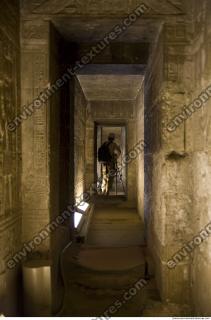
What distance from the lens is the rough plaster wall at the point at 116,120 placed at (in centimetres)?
941

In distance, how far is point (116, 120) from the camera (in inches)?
387

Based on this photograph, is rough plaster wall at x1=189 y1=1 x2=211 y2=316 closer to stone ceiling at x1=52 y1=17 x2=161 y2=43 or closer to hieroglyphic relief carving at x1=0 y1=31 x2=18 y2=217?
stone ceiling at x1=52 y1=17 x2=161 y2=43

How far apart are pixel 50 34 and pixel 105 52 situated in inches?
55.9

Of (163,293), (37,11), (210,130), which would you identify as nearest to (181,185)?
(210,130)

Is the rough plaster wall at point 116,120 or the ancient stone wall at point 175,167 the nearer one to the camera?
the ancient stone wall at point 175,167

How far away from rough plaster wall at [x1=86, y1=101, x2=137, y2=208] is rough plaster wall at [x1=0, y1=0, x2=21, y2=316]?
619 centimetres

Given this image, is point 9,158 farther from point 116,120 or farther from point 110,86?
point 116,120

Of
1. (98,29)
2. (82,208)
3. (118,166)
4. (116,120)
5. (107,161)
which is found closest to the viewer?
(98,29)

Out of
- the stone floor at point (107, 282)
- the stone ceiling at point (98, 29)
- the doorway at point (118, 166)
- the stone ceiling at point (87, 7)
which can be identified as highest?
the stone ceiling at point (87, 7)

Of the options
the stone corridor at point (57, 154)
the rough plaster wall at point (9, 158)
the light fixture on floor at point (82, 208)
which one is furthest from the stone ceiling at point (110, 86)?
the rough plaster wall at point (9, 158)

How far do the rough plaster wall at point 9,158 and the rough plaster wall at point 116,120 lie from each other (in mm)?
6188

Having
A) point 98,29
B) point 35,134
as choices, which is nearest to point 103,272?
point 35,134

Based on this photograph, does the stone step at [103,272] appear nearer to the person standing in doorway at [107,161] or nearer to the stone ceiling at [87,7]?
the stone ceiling at [87,7]

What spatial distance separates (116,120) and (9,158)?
7002mm
